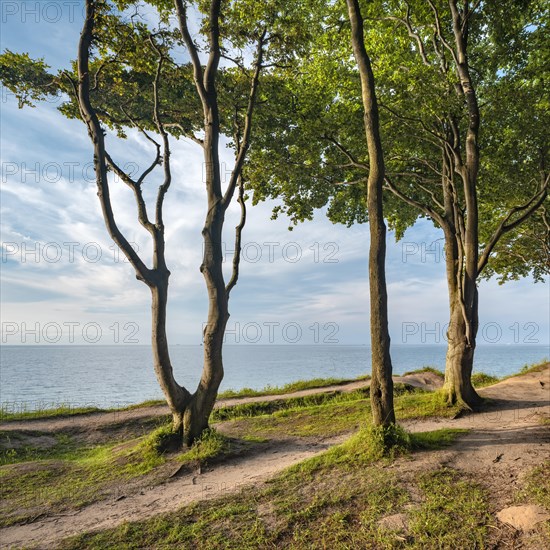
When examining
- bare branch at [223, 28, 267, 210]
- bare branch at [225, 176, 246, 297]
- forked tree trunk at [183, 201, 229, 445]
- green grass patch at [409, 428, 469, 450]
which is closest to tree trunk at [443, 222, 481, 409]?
green grass patch at [409, 428, 469, 450]

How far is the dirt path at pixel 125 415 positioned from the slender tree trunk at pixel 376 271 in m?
10.2

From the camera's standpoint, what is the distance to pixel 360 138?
15.1m

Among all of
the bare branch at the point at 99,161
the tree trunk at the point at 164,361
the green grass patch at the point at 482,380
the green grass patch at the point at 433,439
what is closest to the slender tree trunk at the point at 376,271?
the green grass patch at the point at 433,439

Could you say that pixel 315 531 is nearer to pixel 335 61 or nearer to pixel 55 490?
pixel 55 490

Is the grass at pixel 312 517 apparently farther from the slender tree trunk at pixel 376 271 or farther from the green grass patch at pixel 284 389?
the green grass patch at pixel 284 389

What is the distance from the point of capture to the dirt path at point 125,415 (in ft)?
48.6

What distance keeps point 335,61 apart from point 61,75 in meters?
10.1

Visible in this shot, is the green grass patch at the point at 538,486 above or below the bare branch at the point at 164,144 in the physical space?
below

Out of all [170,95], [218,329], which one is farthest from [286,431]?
[170,95]

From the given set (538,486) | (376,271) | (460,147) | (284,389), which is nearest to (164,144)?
(376,271)

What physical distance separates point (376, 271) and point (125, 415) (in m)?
13.0

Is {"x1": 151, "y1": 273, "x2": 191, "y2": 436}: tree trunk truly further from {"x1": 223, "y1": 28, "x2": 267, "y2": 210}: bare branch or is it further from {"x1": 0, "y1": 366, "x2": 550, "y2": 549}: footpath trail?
{"x1": 223, "y1": 28, "x2": 267, "y2": 210}: bare branch

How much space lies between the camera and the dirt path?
583 inches

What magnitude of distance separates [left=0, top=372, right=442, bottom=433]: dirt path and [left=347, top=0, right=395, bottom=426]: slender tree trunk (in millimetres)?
10208
